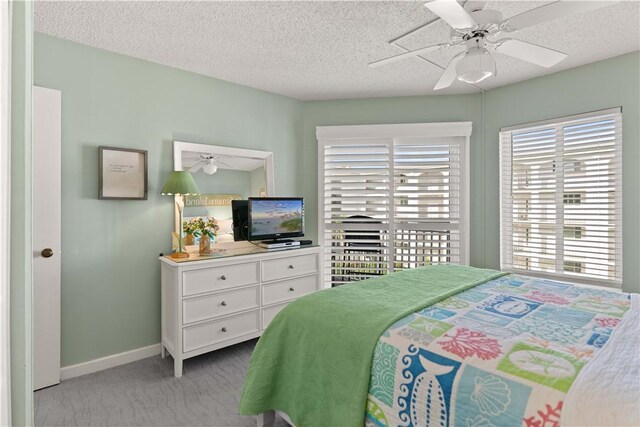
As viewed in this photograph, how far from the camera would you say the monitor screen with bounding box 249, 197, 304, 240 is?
10.6ft

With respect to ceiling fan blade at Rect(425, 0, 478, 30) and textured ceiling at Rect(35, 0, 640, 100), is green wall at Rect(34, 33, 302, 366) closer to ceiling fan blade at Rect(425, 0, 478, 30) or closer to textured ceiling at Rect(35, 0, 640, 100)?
textured ceiling at Rect(35, 0, 640, 100)

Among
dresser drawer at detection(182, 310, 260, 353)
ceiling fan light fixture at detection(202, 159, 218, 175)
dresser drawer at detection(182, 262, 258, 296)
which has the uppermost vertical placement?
ceiling fan light fixture at detection(202, 159, 218, 175)

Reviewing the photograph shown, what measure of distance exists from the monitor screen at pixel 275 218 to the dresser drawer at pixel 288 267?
29cm

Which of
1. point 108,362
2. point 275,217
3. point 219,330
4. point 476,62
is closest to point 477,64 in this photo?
point 476,62

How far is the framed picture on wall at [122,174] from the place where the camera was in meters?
2.71

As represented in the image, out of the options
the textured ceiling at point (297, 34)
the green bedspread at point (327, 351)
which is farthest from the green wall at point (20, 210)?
the textured ceiling at point (297, 34)

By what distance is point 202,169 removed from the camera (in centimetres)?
324

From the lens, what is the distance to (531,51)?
1.90 m

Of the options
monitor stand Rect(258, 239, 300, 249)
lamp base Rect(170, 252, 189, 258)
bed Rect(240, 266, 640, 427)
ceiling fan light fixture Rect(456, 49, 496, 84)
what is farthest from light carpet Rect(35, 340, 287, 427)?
ceiling fan light fixture Rect(456, 49, 496, 84)

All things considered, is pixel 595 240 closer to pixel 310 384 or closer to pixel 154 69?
pixel 310 384

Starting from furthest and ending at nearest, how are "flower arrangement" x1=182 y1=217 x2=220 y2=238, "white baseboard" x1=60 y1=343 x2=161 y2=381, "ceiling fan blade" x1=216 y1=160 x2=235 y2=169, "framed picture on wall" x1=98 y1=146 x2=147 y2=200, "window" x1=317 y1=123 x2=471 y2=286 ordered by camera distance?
"window" x1=317 y1=123 x2=471 y2=286 → "ceiling fan blade" x1=216 y1=160 x2=235 y2=169 → "flower arrangement" x1=182 y1=217 x2=220 y2=238 → "framed picture on wall" x1=98 y1=146 x2=147 y2=200 → "white baseboard" x1=60 y1=343 x2=161 y2=381

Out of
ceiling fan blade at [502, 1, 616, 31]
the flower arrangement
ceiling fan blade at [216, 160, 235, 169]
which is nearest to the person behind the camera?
ceiling fan blade at [502, 1, 616, 31]

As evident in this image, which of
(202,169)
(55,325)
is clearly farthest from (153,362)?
(202,169)

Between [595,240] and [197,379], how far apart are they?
145 inches
